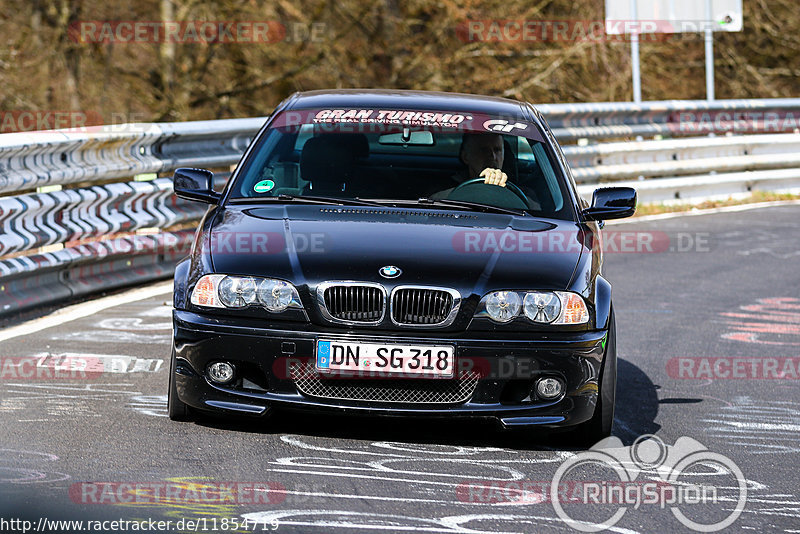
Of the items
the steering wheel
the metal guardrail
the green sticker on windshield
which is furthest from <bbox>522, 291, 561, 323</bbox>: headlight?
the metal guardrail

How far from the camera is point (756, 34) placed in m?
26.4

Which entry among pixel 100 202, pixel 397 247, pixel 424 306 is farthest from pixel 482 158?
pixel 100 202

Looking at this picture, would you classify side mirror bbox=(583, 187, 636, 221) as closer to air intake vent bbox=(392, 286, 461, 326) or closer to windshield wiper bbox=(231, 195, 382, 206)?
windshield wiper bbox=(231, 195, 382, 206)

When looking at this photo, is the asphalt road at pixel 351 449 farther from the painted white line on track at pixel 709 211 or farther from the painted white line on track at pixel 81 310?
the painted white line on track at pixel 709 211

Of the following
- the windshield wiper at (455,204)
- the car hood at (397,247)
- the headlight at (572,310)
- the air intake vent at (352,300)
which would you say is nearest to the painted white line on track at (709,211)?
the windshield wiper at (455,204)

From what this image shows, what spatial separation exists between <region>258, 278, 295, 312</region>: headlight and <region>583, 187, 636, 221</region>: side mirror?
1.85m

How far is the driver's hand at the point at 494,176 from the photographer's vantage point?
21.8ft

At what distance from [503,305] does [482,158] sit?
4.96 feet

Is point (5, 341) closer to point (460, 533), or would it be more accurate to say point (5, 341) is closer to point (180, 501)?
point (180, 501)

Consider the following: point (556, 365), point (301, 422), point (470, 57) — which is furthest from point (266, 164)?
point (470, 57)

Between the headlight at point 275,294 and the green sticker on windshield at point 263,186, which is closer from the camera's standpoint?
the headlight at point 275,294

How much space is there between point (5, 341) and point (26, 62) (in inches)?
544

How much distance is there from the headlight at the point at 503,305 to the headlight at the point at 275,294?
A: 789mm

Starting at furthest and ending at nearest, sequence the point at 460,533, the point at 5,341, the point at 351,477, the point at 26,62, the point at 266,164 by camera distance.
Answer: the point at 26,62 < the point at 5,341 < the point at 266,164 < the point at 351,477 < the point at 460,533
